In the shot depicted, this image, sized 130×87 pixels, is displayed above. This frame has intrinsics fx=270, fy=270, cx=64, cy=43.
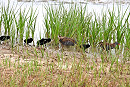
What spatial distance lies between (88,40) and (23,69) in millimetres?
2950

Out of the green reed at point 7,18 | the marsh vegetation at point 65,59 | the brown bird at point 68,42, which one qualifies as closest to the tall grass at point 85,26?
the marsh vegetation at point 65,59

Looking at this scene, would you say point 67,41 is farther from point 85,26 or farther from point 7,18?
point 7,18

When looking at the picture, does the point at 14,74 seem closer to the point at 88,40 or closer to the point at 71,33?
the point at 71,33

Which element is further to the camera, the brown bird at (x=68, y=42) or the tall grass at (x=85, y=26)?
the tall grass at (x=85, y=26)

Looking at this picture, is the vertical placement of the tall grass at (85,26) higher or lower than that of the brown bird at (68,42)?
higher

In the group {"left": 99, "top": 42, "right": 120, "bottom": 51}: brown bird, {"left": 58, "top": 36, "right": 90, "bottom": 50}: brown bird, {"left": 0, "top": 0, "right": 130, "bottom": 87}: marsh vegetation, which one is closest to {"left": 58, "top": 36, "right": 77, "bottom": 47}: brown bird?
{"left": 58, "top": 36, "right": 90, "bottom": 50}: brown bird

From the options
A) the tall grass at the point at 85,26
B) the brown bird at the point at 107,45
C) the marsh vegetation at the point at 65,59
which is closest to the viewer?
the marsh vegetation at the point at 65,59

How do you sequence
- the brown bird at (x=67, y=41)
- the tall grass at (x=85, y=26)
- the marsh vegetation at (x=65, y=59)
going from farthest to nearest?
the tall grass at (x=85, y=26) < the brown bird at (x=67, y=41) < the marsh vegetation at (x=65, y=59)

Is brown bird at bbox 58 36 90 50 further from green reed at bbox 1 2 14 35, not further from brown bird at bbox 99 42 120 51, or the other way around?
green reed at bbox 1 2 14 35

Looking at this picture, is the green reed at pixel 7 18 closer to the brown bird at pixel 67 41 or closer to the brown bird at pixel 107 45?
the brown bird at pixel 67 41

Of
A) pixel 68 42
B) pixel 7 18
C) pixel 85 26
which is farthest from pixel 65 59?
pixel 7 18

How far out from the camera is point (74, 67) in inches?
205

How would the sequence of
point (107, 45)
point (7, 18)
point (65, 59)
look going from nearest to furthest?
point (65, 59) < point (107, 45) < point (7, 18)

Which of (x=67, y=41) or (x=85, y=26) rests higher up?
(x=85, y=26)
